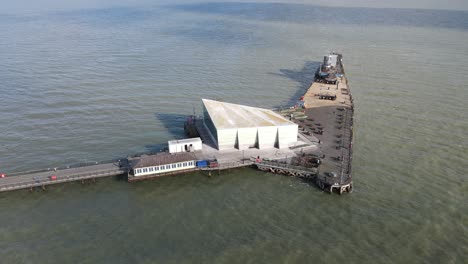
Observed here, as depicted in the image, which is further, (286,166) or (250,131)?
(250,131)

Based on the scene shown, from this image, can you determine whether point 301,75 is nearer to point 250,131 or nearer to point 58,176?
point 250,131

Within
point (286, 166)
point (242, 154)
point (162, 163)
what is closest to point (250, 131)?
point (242, 154)

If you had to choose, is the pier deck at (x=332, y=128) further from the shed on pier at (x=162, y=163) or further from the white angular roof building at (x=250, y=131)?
the shed on pier at (x=162, y=163)

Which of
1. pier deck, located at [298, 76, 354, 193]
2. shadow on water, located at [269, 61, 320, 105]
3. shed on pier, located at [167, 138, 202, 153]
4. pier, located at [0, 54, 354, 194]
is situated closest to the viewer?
pier deck, located at [298, 76, 354, 193]

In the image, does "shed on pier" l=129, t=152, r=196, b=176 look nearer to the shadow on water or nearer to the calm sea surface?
the calm sea surface

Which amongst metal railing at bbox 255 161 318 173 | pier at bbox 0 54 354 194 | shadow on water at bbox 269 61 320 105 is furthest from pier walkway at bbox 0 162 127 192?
shadow on water at bbox 269 61 320 105

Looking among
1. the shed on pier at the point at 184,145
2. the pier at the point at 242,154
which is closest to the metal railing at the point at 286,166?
the pier at the point at 242,154
